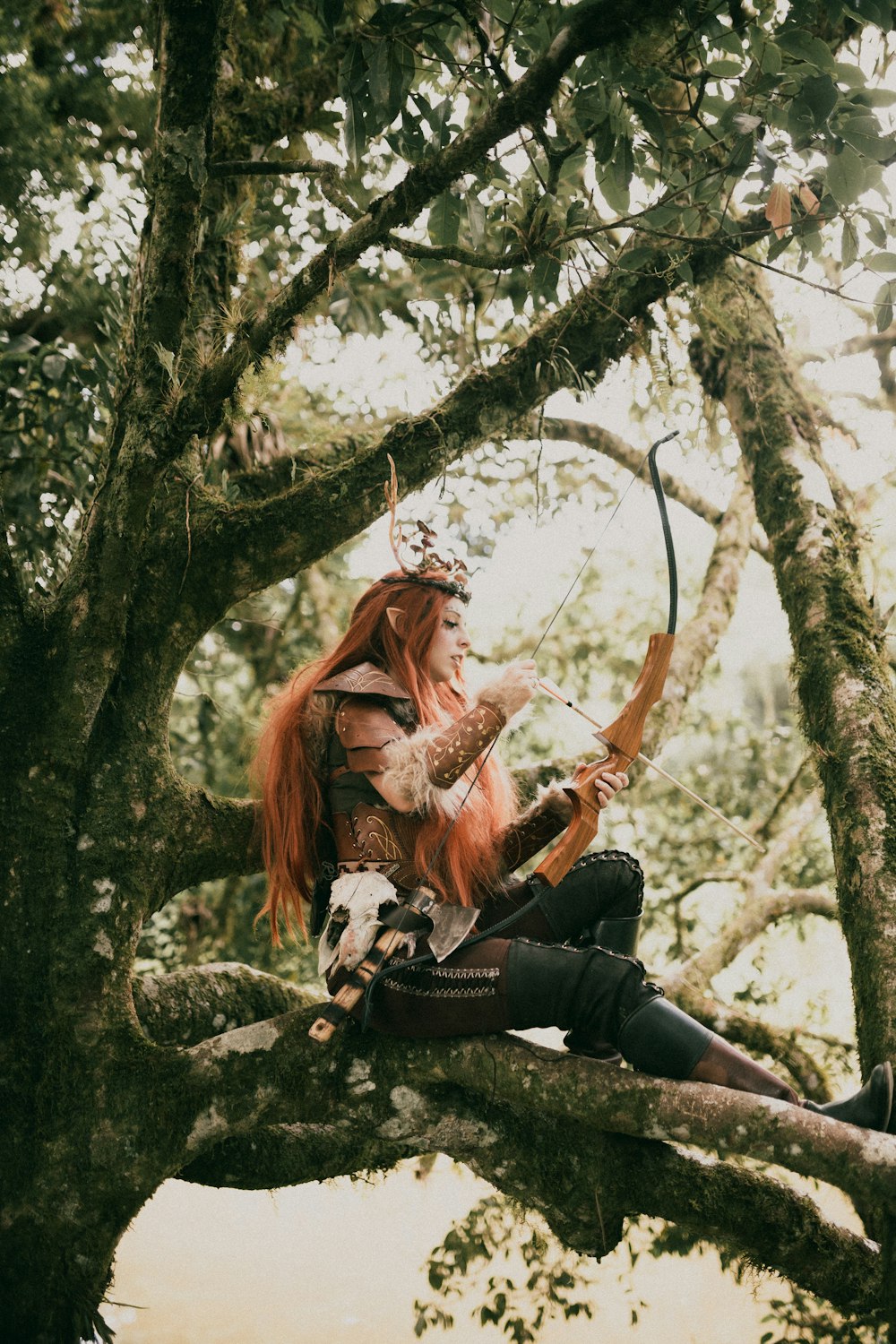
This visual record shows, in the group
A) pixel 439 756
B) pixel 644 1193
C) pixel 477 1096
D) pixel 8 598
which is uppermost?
pixel 8 598

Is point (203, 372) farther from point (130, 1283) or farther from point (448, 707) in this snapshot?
point (130, 1283)

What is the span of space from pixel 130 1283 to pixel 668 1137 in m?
3.91

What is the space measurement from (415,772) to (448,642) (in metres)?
0.46

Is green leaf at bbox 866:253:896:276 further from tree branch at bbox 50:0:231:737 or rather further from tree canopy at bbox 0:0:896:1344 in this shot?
tree branch at bbox 50:0:231:737

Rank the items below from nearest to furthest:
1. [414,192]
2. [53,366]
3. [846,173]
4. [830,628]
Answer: [846,173]
[414,192]
[830,628]
[53,366]

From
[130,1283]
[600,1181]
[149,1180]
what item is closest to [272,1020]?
[149,1180]

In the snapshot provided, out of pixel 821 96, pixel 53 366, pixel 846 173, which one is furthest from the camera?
pixel 53 366

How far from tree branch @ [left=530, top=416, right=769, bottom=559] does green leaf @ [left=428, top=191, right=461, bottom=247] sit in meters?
1.35

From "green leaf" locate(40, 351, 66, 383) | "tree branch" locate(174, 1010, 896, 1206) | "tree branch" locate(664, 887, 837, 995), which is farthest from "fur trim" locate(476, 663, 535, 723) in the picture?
"green leaf" locate(40, 351, 66, 383)

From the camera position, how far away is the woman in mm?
2316

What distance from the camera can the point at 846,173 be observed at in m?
2.18

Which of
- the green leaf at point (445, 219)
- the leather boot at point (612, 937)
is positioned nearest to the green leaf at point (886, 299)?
the green leaf at point (445, 219)

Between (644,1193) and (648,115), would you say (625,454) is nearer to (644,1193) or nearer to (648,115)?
(648,115)

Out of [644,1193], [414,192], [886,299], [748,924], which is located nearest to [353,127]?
[414,192]
